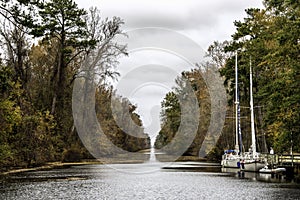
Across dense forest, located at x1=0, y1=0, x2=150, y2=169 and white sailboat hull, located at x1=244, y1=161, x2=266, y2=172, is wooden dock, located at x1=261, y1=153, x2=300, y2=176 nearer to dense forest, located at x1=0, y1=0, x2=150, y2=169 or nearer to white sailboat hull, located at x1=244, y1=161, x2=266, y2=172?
white sailboat hull, located at x1=244, y1=161, x2=266, y2=172

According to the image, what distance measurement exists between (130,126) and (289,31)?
80.8 m

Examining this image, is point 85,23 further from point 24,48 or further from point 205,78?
point 205,78

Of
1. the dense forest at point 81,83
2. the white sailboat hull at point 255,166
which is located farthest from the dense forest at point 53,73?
the white sailboat hull at point 255,166

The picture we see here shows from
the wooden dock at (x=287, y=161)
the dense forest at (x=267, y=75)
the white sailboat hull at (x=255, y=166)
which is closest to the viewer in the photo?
the dense forest at (x=267, y=75)

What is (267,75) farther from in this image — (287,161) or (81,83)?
(81,83)

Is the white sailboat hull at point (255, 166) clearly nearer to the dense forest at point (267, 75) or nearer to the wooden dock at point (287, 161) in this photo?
the wooden dock at point (287, 161)

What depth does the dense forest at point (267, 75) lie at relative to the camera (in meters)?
32.0

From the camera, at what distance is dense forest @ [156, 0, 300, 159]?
105 ft

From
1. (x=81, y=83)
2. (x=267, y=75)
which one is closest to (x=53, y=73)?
(x=81, y=83)

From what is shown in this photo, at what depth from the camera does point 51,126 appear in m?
59.4

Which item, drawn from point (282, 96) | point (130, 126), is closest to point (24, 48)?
point (282, 96)

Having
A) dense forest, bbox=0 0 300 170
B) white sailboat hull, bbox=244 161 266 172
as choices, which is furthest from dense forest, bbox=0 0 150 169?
white sailboat hull, bbox=244 161 266 172

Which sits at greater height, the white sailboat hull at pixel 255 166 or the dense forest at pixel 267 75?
the dense forest at pixel 267 75

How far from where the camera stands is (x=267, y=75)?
48625 mm
